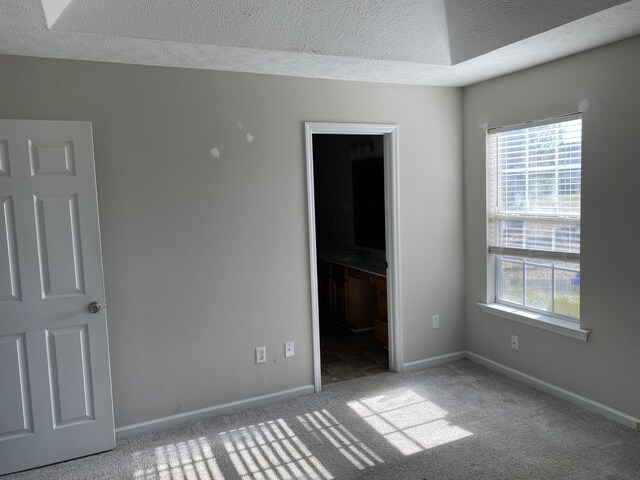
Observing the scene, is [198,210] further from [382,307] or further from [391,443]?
[382,307]

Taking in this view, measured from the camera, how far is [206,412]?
3.53 meters

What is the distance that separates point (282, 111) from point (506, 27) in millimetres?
1564

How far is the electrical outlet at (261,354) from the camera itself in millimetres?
3693

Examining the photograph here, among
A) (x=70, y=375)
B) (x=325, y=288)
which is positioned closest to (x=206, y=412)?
(x=70, y=375)

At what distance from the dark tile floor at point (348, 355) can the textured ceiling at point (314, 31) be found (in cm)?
245

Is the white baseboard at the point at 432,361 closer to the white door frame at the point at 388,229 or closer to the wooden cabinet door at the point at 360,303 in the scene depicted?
the white door frame at the point at 388,229

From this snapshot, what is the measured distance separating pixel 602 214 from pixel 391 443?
199 cm

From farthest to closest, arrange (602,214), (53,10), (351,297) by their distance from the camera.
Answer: (351,297)
(602,214)
(53,10)

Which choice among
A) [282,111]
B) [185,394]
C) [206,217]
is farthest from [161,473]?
[282,111]

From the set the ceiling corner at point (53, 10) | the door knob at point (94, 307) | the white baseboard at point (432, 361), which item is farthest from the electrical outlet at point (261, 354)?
the ceiling corner at point (53, 10)

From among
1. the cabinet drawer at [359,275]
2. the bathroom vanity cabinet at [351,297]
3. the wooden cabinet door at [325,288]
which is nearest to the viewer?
the cabinet drawer at [359,275]

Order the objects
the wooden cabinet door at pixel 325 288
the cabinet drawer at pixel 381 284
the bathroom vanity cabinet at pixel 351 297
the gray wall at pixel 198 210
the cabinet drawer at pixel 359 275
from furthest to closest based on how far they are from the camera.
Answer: the wooden cabinet door at pixel 325 288, the bathroom vanity cabinet at pixel 351 297, the cabinet drawer at pixel 359 275, the cabinet drawer at pixel 381 284, the gray wall at pixel 198 210

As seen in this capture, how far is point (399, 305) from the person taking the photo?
13.9 ft

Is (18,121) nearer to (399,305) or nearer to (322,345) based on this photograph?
(399,305)
